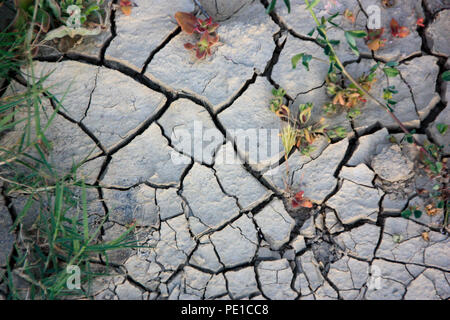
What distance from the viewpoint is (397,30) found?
2652 millimetres

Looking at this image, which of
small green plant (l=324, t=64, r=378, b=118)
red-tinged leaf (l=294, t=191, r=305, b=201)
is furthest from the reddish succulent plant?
small green plant (l=324, t=64, r=378, b=118)

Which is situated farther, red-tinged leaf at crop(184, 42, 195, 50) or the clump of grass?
red-tinged leaf at crop(184, 42, 195, 50)

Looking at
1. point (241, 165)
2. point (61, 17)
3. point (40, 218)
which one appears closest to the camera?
point (40, 218)

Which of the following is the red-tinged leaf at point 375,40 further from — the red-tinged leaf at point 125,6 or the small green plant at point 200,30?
the red-tinged leaf at point 125,6

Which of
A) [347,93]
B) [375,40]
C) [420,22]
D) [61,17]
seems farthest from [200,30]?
[420,22]

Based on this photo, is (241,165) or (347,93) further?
(241,165)

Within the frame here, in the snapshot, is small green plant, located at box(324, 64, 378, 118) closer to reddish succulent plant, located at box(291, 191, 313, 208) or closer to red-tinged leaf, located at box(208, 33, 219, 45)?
reddish succulent plant, located at box(291, 191, 313, 208)

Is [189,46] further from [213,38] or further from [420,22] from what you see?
[420,22]

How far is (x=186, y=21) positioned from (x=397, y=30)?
5.16 ft

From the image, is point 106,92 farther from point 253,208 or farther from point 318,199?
point 318,199

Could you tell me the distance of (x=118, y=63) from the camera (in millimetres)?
2721

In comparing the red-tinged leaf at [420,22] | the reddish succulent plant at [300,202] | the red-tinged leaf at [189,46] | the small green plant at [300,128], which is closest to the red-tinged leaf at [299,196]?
the reddish succulent plant at [300,202]

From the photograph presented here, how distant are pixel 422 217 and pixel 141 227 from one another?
6.72ft

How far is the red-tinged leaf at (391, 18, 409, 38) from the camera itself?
2639 millimetres
